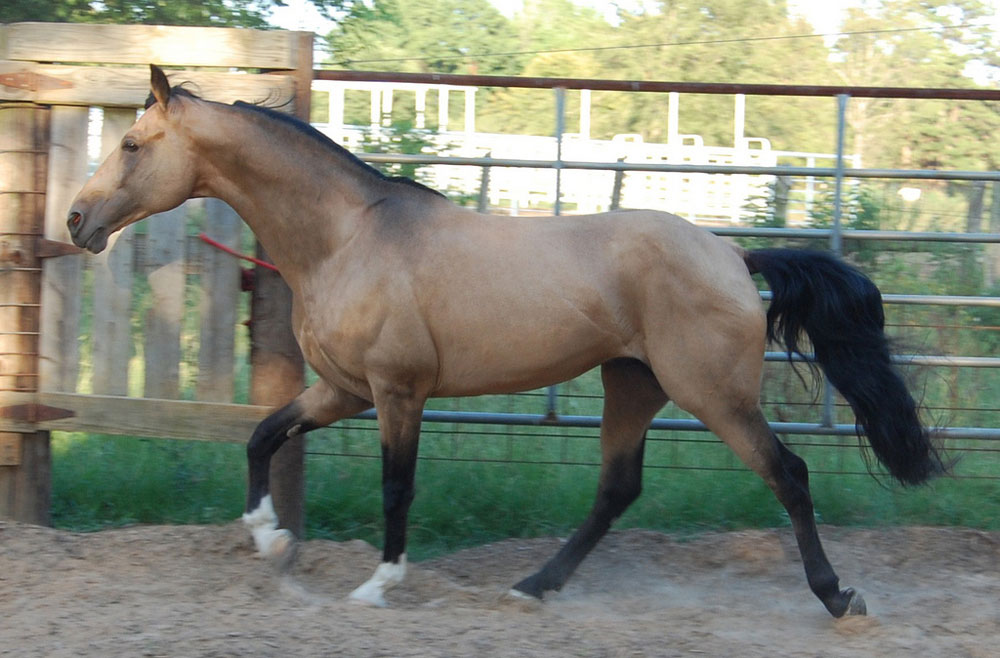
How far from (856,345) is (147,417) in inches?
124

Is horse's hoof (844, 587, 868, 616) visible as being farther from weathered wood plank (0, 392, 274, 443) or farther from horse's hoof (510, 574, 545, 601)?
weathered wood plank (0, 392, 274, 443)

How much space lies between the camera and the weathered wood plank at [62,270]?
4754 mm

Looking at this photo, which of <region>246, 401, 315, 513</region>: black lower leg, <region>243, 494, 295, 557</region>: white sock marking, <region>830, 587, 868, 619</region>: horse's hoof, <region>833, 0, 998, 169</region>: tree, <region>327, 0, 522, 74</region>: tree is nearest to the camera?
<region>830, 587, 868, 619</region>: horse's hoof

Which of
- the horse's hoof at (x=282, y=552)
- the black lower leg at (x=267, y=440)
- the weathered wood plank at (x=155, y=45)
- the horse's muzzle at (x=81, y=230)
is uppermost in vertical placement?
the weathered wood plank at (x=155, y=45)

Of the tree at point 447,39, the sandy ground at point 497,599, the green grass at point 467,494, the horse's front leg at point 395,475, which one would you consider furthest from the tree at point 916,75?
the horse's front leg at point 395,475

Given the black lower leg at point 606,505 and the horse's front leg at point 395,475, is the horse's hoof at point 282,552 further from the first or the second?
the black lower leg at point 606,505

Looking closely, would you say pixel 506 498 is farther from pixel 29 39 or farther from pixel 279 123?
pixel 29 39

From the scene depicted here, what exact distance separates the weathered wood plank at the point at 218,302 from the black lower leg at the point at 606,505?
5.61 feet

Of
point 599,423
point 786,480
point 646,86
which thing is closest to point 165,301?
point 599,423

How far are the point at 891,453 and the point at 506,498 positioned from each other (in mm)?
2067

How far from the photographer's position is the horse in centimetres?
400

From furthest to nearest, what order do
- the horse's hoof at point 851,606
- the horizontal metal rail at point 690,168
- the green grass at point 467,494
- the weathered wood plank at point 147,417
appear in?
the green grass at point 467,494 → the horizontal metal rail at point 690,168 → the weathered wood plank at point 147,417 → the horse's hoof at point 851,606

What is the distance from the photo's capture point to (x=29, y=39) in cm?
467

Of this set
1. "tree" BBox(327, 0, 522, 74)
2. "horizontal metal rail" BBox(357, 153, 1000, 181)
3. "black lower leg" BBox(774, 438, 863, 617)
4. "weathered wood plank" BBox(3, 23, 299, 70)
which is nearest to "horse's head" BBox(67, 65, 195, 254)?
"weathered wood plank" BBox(3, 23, 299, 70)
